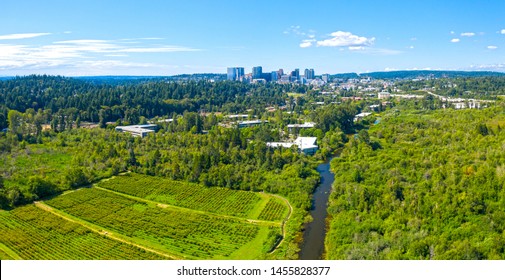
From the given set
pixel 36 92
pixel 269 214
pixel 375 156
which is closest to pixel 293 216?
pixel 269 214

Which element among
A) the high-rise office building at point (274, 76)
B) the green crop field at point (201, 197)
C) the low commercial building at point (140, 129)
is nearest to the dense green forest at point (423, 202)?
the green crop field at point (201, 197)

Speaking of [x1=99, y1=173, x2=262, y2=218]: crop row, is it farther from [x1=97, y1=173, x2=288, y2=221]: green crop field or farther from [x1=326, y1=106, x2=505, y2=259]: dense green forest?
[x1=326, y1=106, x2=505, y2=259]: dense green forest

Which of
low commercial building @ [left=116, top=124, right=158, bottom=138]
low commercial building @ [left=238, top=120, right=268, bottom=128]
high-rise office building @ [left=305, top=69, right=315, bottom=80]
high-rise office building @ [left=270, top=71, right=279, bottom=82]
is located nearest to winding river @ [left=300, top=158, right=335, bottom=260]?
low commercial building @ [left=116, top=124, right=158, bottom=138]

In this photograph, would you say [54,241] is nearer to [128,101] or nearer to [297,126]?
[297,126]

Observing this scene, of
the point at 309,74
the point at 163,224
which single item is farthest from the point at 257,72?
the point at 163,224

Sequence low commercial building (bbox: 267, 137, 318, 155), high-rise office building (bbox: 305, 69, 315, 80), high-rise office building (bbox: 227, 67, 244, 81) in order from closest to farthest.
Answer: low commercial building (bbox: 267, 137, 318, 155), high-rise office building (bbox: 227, 67, 244, 81), high-rise office building (bbox: 305, 69, 315, 80)

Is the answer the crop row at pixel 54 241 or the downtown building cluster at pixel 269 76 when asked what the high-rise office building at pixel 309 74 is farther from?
the crop row at pixel 54 241

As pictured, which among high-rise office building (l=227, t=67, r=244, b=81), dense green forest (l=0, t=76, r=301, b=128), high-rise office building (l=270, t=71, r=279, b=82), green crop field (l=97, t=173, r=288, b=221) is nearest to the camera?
green crop field (l=97, t=173, r=288, b=221)
